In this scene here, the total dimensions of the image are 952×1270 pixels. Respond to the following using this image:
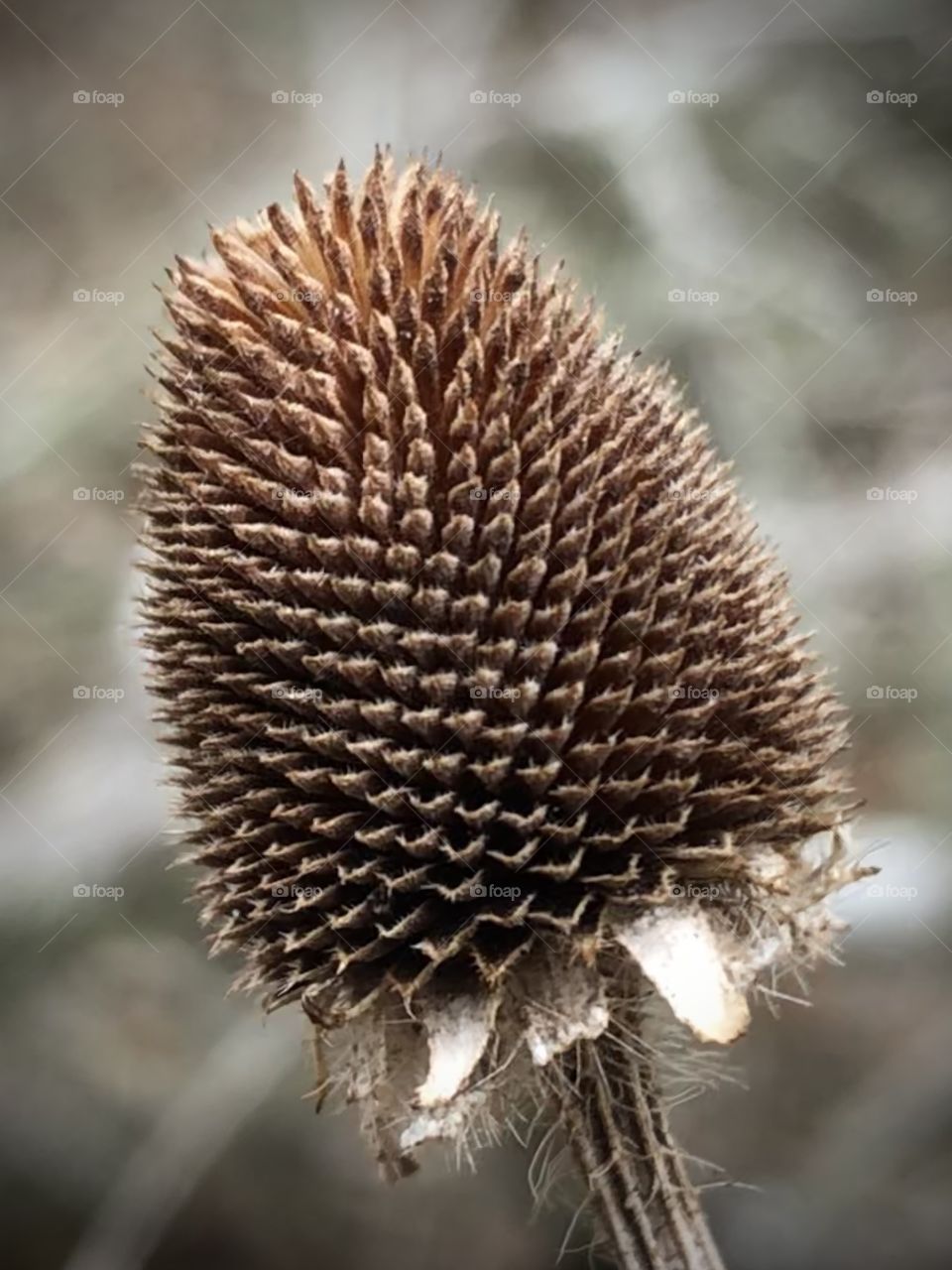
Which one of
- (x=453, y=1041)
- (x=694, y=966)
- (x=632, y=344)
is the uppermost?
(x=632, y=344)

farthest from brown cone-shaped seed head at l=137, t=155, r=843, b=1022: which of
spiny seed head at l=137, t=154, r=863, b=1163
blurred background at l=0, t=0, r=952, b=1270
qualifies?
blurred background at l=0, t=0, r=952, b=1270

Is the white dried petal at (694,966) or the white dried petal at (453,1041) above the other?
the white dried petal at (694,966)

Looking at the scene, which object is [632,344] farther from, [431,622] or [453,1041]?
[453,1041]

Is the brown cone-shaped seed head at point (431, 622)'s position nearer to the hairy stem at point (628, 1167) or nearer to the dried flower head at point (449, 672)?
the dried flower head at point (449, 672)

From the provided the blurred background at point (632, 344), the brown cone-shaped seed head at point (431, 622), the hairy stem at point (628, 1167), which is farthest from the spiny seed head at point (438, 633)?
the blurred background at point (632, 344)

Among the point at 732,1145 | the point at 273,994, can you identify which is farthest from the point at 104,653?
→ the point at 732,1145

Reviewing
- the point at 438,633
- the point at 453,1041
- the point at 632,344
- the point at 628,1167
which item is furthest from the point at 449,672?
the point at 632,344

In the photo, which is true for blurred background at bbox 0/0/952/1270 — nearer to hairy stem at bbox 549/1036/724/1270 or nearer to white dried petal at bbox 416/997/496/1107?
hairy stem at bbox 549/1036/724/1270

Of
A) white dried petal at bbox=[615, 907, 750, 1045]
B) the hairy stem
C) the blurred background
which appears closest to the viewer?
white dried petal at bbox=[615, 907, 750, 1045]
